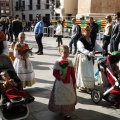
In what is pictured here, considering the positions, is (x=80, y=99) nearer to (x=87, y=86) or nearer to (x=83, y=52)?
(x=87, y=86)

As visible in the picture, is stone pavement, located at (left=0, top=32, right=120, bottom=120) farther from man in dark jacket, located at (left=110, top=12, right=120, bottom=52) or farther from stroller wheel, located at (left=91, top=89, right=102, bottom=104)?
man in dark jacket, located at (left=110, top=12, right=120, bottom=52)

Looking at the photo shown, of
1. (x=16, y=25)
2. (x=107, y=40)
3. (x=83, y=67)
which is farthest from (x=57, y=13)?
(x=83, y=67)

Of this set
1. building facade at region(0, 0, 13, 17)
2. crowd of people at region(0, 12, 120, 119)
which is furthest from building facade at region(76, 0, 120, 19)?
building facade at region(0, 0, 13, 17)

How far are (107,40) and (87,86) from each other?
482 cm

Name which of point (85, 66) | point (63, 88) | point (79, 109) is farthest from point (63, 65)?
point (85, 66)

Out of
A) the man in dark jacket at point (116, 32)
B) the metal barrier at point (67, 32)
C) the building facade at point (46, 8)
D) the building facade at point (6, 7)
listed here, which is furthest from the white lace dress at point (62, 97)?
the building facade at point (6, 7)

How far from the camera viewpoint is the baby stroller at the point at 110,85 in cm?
461

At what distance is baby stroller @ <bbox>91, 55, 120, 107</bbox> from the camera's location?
4.61 m

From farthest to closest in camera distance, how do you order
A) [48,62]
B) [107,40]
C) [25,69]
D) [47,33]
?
[47,33]
[107,40]
[48,62]
[25,69]

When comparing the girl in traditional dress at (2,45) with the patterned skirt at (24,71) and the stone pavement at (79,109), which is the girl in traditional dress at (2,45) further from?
the stone pavement at (79,109)

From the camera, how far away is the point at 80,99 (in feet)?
17.4

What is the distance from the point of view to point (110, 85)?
195 inches

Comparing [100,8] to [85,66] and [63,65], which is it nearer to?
[85,66]

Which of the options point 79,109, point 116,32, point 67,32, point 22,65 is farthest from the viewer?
point 67,32
